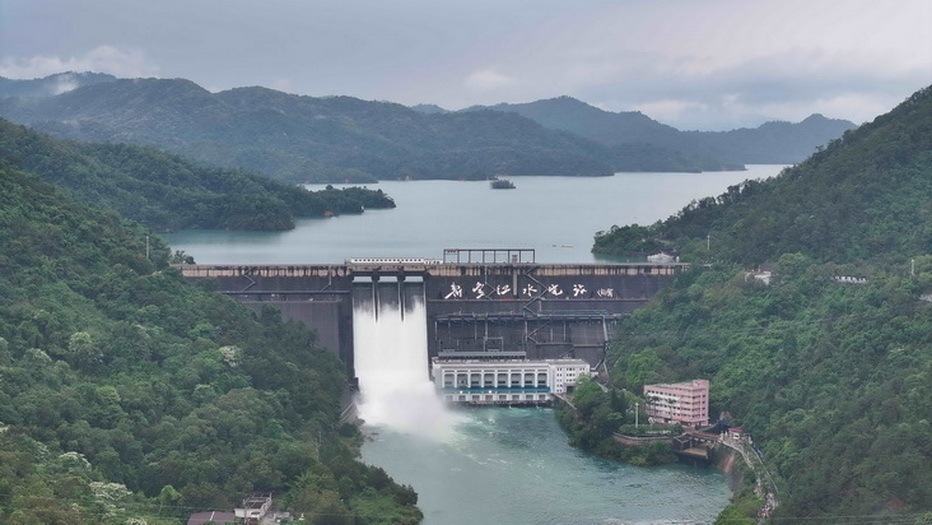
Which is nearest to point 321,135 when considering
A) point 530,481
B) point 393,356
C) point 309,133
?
point 309,133

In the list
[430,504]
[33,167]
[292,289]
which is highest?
[33,167]

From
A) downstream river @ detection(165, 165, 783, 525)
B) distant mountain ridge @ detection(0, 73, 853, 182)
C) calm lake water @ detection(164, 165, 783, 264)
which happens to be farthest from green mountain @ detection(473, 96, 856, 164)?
downstream river @ detection(165, 165, 783, 525)

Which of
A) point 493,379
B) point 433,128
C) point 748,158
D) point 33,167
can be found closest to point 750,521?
point 493,379

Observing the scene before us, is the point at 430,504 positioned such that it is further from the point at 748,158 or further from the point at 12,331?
the point at 748,158

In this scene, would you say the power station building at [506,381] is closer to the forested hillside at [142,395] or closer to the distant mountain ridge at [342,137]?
the forested hillside at [142,395]

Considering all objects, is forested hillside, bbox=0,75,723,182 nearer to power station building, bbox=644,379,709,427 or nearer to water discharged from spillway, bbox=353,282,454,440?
water discharged from spillway, bbox=353,282,454,440

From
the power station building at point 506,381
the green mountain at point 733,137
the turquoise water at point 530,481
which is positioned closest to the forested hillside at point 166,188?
the power station building at point 506,381
